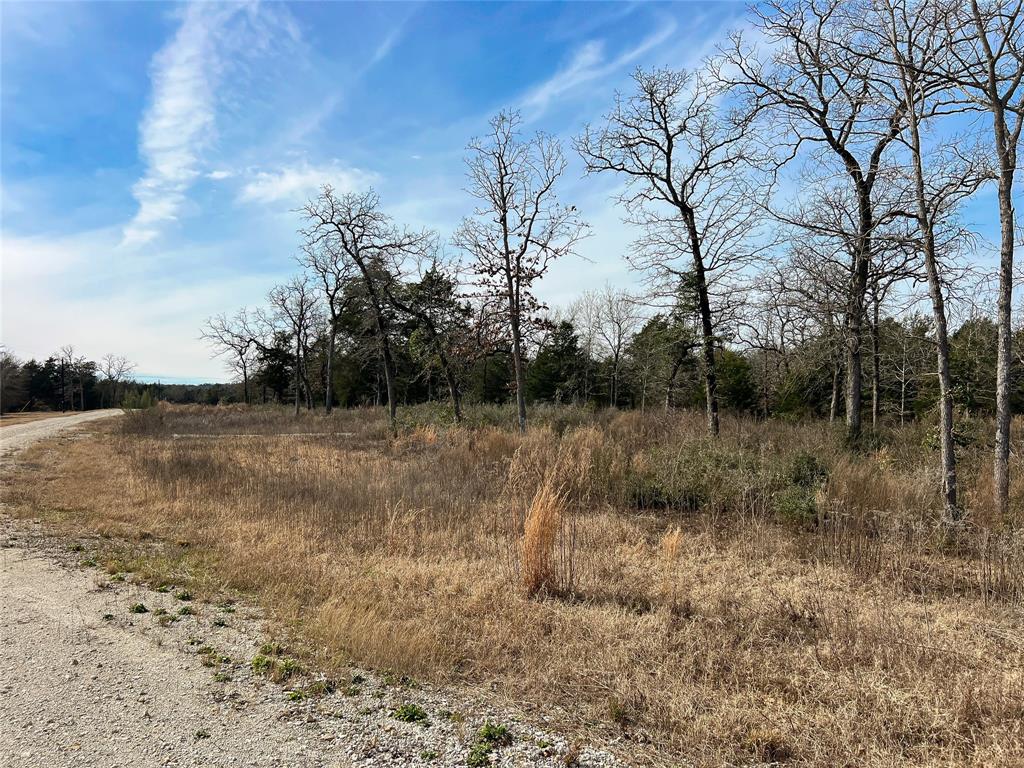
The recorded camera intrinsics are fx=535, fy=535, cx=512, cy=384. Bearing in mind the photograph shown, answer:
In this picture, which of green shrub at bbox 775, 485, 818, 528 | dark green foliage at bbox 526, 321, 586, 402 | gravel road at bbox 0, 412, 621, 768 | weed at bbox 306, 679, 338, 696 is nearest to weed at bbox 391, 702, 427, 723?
gravel road at bbox 0, 412, 621, 768

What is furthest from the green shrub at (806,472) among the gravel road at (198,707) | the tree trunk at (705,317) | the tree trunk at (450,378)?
the tree trunk at (450,378)

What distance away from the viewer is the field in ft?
9.84

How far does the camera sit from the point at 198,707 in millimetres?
3016

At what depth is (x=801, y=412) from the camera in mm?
29484

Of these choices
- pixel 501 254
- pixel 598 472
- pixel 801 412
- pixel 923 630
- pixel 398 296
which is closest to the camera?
pixel 923 630

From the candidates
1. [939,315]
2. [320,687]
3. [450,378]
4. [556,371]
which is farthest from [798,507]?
[556,371]

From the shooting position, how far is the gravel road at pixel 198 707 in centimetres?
262

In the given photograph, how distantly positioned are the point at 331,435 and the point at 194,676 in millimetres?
18900

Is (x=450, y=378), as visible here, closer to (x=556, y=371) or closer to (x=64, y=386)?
(x=556, y=371)

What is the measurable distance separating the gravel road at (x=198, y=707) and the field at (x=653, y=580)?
30 cm

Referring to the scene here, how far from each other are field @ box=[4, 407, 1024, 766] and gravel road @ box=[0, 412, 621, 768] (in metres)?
0.30

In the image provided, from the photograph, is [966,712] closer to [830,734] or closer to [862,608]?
[830,734]

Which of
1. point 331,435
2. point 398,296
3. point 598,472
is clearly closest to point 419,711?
point 598,472

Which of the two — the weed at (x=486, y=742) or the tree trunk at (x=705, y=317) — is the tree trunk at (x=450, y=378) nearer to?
the tree trunk at (x=705, y=317)
